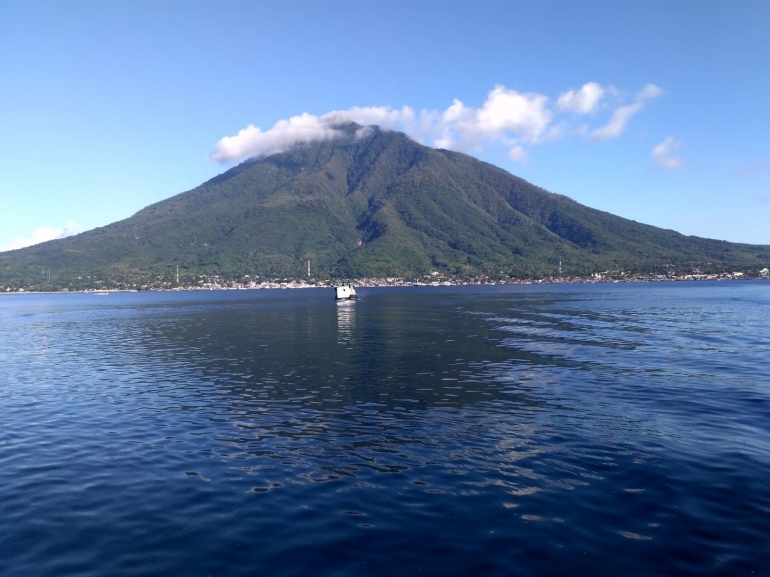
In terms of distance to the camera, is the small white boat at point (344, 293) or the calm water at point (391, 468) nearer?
the calm water at point (391, 468)

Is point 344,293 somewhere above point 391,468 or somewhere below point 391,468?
above

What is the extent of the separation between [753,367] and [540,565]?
33.5m

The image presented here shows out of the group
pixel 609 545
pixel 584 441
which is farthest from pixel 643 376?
pixel 609 545

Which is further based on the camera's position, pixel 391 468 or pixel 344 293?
pixel 344 293

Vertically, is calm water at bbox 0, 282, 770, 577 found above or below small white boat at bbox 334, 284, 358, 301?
below

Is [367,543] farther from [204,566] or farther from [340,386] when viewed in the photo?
[340,386]

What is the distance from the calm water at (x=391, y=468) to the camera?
12.3m

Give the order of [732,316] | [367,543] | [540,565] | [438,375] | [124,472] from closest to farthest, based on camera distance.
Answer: [540,565] → [367,543] → [124,472] → [438,375] → [732,316]

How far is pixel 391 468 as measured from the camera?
57.8 ft

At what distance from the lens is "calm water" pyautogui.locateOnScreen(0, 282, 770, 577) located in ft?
40.3

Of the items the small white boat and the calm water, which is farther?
the small white boat

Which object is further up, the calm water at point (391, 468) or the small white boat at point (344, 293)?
the small white boat at point (344, 293)

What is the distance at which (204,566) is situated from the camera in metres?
11.9

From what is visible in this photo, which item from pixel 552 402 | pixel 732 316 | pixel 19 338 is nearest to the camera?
pixel 552 402
